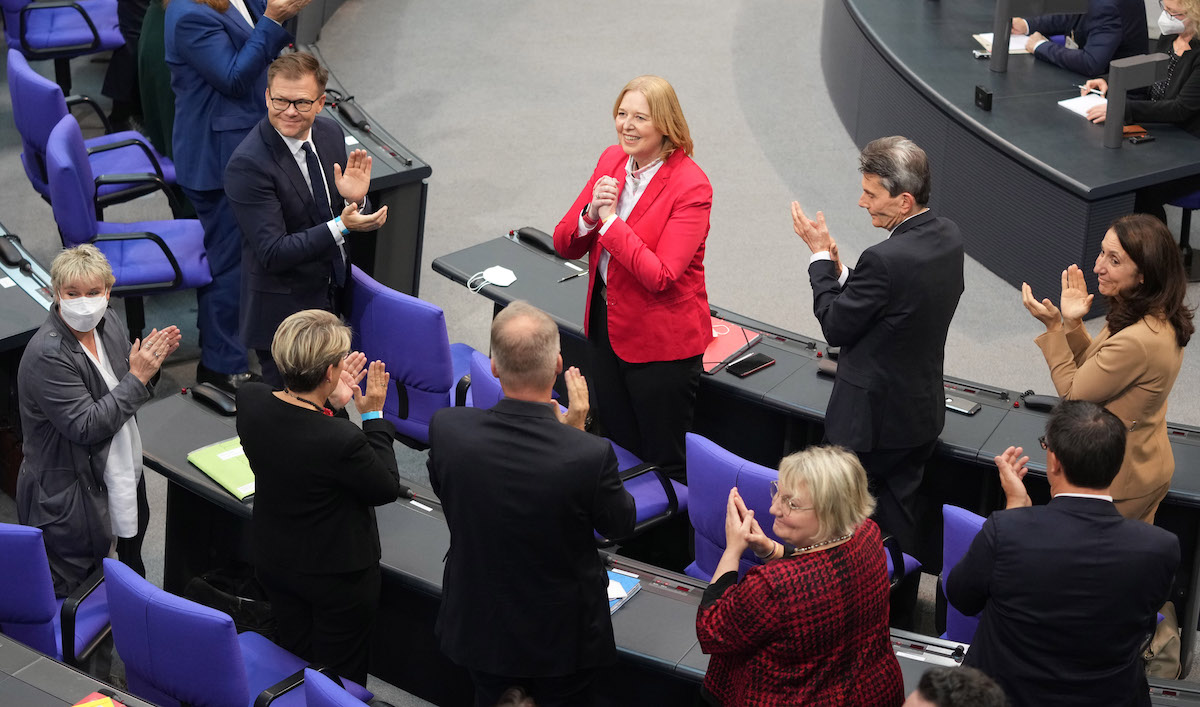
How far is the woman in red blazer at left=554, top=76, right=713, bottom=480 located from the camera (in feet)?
12.6

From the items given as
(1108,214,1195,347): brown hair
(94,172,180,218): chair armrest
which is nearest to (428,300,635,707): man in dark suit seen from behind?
(1108,214,1195,347): brown hair

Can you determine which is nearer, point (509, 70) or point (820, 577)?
point (820, 577)

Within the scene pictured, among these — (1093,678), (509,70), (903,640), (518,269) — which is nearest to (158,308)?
(518,269)

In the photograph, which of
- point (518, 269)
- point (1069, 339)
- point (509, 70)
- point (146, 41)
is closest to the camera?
point (1069, 339)

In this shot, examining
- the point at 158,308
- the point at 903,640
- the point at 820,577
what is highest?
the point at 820,577

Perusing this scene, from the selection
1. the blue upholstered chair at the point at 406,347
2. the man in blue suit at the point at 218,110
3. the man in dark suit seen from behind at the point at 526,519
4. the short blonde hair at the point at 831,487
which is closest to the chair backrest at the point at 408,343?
the blue upholstered chair at the point at 406,347

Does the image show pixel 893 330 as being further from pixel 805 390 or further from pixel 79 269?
pixel 79 269

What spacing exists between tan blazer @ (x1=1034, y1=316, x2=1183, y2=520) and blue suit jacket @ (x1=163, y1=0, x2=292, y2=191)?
10.1 feet

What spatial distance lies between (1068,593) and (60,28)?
257 inches

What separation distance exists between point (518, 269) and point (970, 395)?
182 cm

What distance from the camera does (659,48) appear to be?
9094 millimetres

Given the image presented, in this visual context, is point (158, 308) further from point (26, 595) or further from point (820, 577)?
point (820, 577)

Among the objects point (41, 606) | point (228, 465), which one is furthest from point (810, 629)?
point (41, 606)

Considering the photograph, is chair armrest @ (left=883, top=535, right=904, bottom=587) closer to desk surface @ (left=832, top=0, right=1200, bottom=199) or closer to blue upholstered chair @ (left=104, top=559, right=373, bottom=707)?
blue upholstered chair @ (left=104, top=559, right=373, bottom=707)
